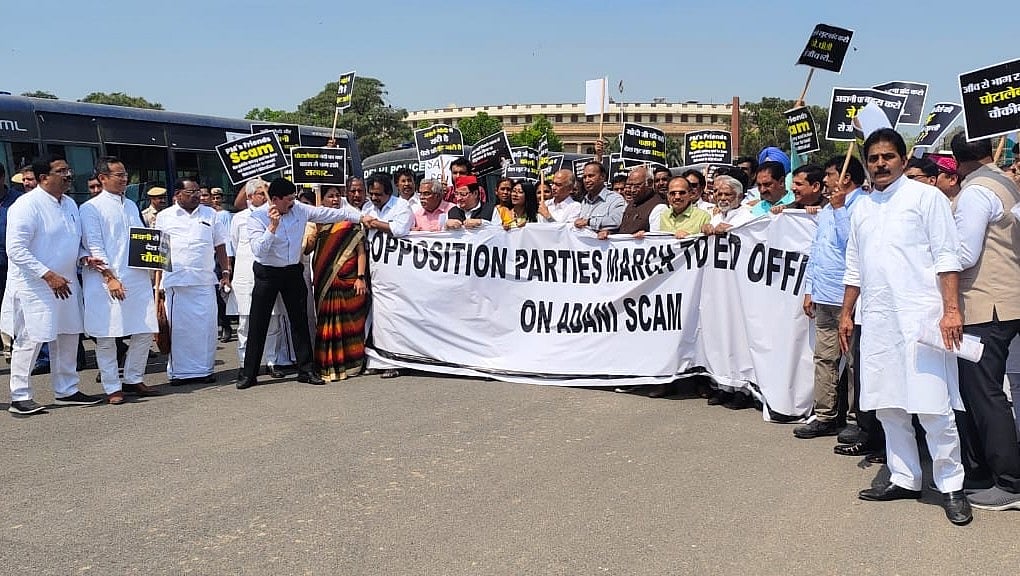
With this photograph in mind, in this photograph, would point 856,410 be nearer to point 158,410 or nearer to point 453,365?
point 453,365

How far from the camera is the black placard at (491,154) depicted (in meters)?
11.7

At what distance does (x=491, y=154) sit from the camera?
11906mm

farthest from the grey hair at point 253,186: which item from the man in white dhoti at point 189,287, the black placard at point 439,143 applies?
the black placard at point 439,143

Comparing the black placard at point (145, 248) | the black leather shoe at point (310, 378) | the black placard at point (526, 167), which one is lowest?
the black leather shoe at point (310, 378)

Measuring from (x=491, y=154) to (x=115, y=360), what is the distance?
570cm

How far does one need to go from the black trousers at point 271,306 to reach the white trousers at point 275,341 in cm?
47

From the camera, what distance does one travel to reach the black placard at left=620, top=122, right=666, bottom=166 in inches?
427

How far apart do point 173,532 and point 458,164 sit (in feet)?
20.0

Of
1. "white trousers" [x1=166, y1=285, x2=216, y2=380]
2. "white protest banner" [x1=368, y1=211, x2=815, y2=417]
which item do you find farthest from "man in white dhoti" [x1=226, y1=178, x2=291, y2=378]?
"white protest banner" [x1=368, y1=211, x2=815, y2=417]

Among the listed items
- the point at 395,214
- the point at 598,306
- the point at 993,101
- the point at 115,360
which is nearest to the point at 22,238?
the point at 115,360

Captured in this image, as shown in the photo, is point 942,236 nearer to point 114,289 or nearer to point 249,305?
point 114,289

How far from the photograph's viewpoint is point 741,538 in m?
4.27

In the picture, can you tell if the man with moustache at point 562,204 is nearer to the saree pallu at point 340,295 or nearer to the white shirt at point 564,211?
the white shirt at point 564,211

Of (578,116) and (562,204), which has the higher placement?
(578,116)
